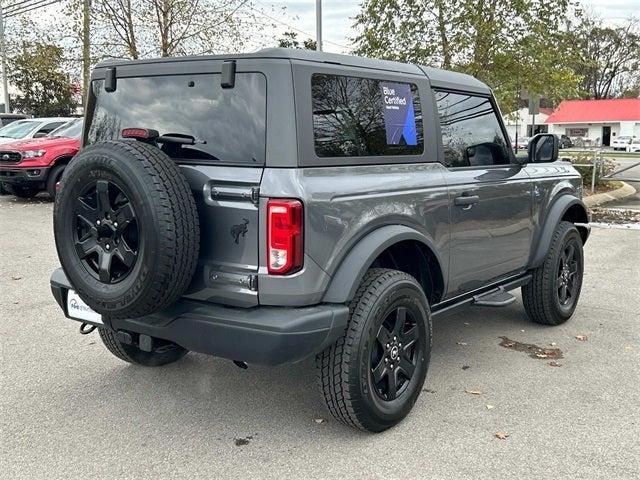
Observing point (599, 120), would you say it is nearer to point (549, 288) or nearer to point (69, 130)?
point (69, 130)

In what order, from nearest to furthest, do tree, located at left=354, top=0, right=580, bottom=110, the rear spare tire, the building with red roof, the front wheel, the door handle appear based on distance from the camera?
the rear spare tire < the front wheel < the door handle < tree, located at left=354, top=0, right=580, bottom=110 < the building with red roof

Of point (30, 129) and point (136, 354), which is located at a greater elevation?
point (30, 129)

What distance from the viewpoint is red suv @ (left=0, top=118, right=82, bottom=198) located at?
12219mm

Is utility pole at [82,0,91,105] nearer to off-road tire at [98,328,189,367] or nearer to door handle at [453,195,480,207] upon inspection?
off-road tire at [98,328,189,367]

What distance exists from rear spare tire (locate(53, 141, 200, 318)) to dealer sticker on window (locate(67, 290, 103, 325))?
0.34 metres

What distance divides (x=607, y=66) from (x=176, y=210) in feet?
257

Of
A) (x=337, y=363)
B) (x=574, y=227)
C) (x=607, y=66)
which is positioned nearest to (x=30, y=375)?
(x=337, y=363)

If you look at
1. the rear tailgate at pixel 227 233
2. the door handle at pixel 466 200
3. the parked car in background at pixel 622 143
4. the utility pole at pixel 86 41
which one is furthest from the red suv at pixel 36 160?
the parked car in background at pixel 622 143

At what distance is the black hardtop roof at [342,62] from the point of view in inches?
117

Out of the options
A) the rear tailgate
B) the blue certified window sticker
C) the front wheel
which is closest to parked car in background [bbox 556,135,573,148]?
the blue certified window sticker

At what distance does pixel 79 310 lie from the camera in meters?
3.43

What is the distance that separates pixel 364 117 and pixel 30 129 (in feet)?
41.9

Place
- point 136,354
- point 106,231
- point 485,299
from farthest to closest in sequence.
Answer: point 485,299 → point 136,354 → point 106,231

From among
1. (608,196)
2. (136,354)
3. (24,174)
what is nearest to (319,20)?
Answer: (24,174)
